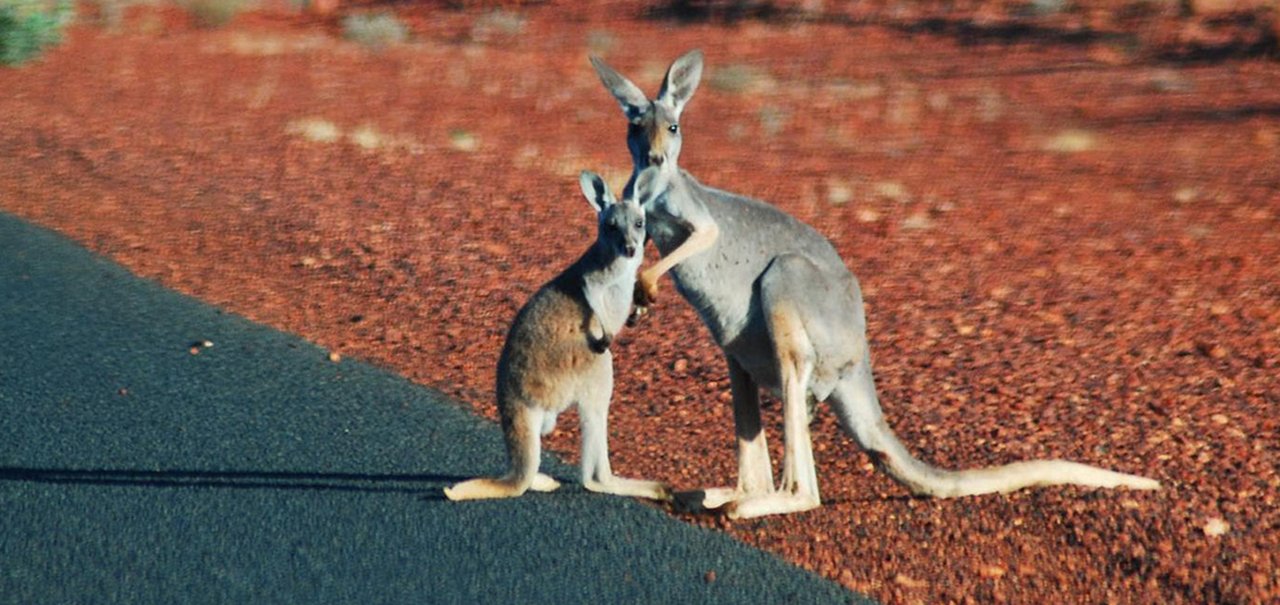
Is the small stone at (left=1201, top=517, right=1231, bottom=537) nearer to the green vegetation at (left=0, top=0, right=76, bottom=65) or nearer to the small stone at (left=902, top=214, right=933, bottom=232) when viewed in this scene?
the small stone at (left=902, top=214, right=933, bottom=232)

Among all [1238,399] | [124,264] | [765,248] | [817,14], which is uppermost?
[765,248]

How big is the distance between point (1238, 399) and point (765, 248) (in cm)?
259

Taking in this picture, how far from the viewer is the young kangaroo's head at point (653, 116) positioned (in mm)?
4965

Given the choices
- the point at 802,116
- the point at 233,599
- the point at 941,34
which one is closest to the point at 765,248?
the point at 233,599

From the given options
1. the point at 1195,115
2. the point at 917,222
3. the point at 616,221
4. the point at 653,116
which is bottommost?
the point at 1195,115

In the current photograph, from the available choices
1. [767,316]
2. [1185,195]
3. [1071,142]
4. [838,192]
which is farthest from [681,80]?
[1071,142]

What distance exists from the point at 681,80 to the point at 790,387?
1.05m

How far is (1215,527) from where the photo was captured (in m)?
5.25

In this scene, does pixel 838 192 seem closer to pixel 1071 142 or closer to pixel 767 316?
pixel 1071 142

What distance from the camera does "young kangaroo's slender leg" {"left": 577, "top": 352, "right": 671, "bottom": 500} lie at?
16.9 ft

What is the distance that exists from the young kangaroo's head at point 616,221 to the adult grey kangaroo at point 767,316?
7 centimetres

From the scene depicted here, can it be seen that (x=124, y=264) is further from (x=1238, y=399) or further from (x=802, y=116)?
(x=802, y=116)

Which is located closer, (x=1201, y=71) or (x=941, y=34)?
(x=1201, y=71)

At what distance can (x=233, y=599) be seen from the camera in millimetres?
4852
